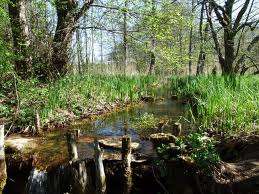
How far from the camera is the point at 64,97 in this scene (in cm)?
849

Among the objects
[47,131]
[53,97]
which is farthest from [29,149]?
[53,97]

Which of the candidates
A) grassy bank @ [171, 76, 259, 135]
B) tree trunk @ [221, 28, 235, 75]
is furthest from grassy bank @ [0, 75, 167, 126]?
grassy bank @ [171, 76, 259, 135]

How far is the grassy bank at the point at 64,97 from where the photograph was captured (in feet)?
24.0

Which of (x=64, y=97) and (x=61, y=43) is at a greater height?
(x=61, y=43)

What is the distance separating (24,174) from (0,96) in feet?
10.4

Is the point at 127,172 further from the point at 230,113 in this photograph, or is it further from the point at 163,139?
the point at 230,113

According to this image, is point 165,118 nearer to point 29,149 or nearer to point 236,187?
point 29,149

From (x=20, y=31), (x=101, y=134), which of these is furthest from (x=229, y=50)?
(x=20, y=31)

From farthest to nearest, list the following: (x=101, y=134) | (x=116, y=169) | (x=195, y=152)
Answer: (x=101, y=134), (x=116, y=169), (x=195, y=152)

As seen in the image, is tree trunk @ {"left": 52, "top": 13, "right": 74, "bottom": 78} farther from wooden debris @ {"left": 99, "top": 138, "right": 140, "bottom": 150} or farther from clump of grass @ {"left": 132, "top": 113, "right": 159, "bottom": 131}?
wooden debris @ {"left": 99, "top": 138, "right": 140, "bottom": 150}

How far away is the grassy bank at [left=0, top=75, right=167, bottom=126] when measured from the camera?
7301 mm

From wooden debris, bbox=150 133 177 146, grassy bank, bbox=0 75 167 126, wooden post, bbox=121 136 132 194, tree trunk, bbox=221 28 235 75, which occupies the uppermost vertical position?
tree trunk, bbox=221 28 235 75

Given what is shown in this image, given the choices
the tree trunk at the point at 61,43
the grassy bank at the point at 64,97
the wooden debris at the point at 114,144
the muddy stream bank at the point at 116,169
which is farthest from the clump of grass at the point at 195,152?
the tree trunk at the point at 61,43

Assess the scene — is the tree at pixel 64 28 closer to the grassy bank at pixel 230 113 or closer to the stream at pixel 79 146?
the stream at pixel 79 146
